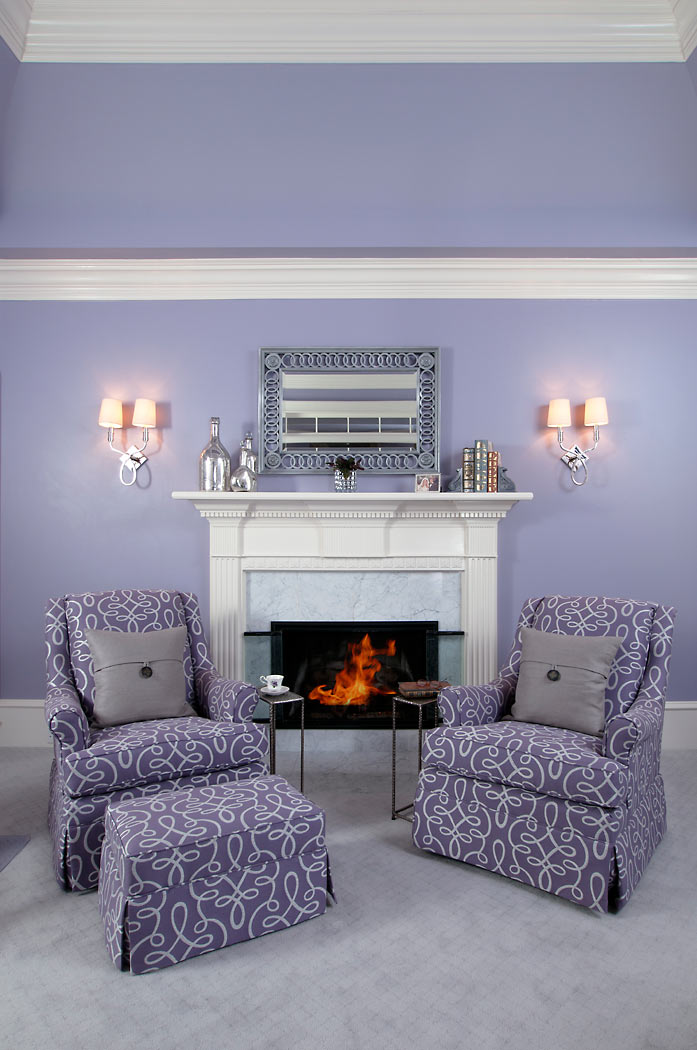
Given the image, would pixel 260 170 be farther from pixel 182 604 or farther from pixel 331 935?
pixel 331 935

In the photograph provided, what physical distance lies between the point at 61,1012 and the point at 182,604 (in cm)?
178

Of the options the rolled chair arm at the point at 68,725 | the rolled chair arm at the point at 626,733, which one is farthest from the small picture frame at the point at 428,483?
the rolled chair arm at the point at 68,725

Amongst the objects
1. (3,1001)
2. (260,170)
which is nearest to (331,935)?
(3,1001)

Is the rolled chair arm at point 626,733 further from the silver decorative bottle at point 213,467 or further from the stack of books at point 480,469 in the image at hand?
the silver decorative bottle at point 213,467

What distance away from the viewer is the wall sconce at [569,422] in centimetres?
402

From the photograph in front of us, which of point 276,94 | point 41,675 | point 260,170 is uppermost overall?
point 276,94

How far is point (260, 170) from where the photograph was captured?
363 centimetres

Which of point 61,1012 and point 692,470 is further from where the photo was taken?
point 692,470

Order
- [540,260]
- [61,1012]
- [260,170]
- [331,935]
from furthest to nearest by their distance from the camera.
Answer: [540,260], [260,170], [331,935], [61,1012]

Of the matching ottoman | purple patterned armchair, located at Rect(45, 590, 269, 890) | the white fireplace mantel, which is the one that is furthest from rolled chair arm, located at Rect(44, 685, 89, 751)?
the white fireplace mantel

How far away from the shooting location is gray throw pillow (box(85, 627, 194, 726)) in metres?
2.85
